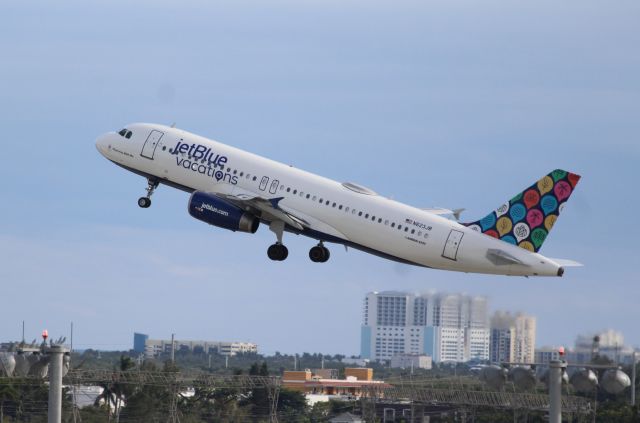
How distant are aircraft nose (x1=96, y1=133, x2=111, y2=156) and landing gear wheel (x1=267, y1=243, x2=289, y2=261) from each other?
13428 mm

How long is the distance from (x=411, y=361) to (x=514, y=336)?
3685 inches

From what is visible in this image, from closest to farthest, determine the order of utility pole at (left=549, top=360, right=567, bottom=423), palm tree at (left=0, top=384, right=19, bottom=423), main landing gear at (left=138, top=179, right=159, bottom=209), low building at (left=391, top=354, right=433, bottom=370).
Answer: utility pole at (left=549, top=360, right=567, bottom=423), main landing gear at (left=138, top=179, right=159, bottom=209), palm tree at (left=0, top=384, right=19, bottom=423), low building at (left=391, top=354, right=433, bottom=370)

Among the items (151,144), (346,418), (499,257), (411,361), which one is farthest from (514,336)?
(411,361)

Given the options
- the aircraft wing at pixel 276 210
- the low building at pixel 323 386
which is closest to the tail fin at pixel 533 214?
the aircraft wing at pixel 276 210

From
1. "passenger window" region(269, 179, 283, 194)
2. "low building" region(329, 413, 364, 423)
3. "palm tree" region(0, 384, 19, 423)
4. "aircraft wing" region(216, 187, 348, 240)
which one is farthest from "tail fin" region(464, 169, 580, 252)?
"palm tree" region(0, 384, 19, 423)

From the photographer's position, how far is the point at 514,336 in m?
75.2

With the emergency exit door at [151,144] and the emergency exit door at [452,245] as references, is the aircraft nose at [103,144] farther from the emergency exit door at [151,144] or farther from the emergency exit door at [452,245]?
the emergency exit door at [452,245]

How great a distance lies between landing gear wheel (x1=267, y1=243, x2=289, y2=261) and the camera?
8319cm

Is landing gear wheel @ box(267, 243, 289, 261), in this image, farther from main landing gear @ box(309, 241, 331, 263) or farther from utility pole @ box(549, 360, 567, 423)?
utility pole @ box(549, 360, 567, 423)

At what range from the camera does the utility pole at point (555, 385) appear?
4156 cm

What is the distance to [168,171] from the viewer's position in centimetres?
8394

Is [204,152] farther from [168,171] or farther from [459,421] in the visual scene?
[459,421]

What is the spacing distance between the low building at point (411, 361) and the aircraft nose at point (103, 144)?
78.1 meters

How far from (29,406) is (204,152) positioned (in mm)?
39518
